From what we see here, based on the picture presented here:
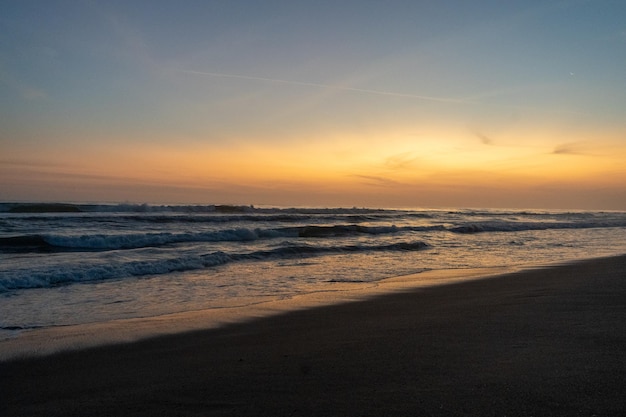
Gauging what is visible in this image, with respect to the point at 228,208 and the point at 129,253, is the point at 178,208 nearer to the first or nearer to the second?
the point at 228,208

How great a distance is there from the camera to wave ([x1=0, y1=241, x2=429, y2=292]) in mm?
9609

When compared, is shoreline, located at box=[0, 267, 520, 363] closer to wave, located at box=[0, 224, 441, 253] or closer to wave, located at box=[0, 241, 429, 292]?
wave, located at box=[0, 241, 429, 292]

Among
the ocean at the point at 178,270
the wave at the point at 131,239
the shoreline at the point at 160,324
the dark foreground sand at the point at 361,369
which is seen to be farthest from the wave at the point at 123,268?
the wave at the point at 131,239

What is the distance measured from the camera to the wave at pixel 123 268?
961 cm

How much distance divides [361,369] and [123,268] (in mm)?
9015

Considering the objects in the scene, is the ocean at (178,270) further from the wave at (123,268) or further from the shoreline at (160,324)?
the shoreline at (160,324)

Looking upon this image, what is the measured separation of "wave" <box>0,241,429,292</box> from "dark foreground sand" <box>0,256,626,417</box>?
5.72 metres

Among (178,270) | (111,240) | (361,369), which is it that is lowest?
(178,270)

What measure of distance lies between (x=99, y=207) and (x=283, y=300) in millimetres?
43570

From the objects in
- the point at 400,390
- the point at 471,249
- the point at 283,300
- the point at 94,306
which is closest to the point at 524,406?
the point at 400,390

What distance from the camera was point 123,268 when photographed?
1138 cm

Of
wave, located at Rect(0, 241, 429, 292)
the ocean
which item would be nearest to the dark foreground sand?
the ocean

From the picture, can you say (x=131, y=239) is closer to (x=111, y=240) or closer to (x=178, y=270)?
(x=111, y=240)

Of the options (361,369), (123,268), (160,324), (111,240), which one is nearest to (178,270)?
(123,268)
